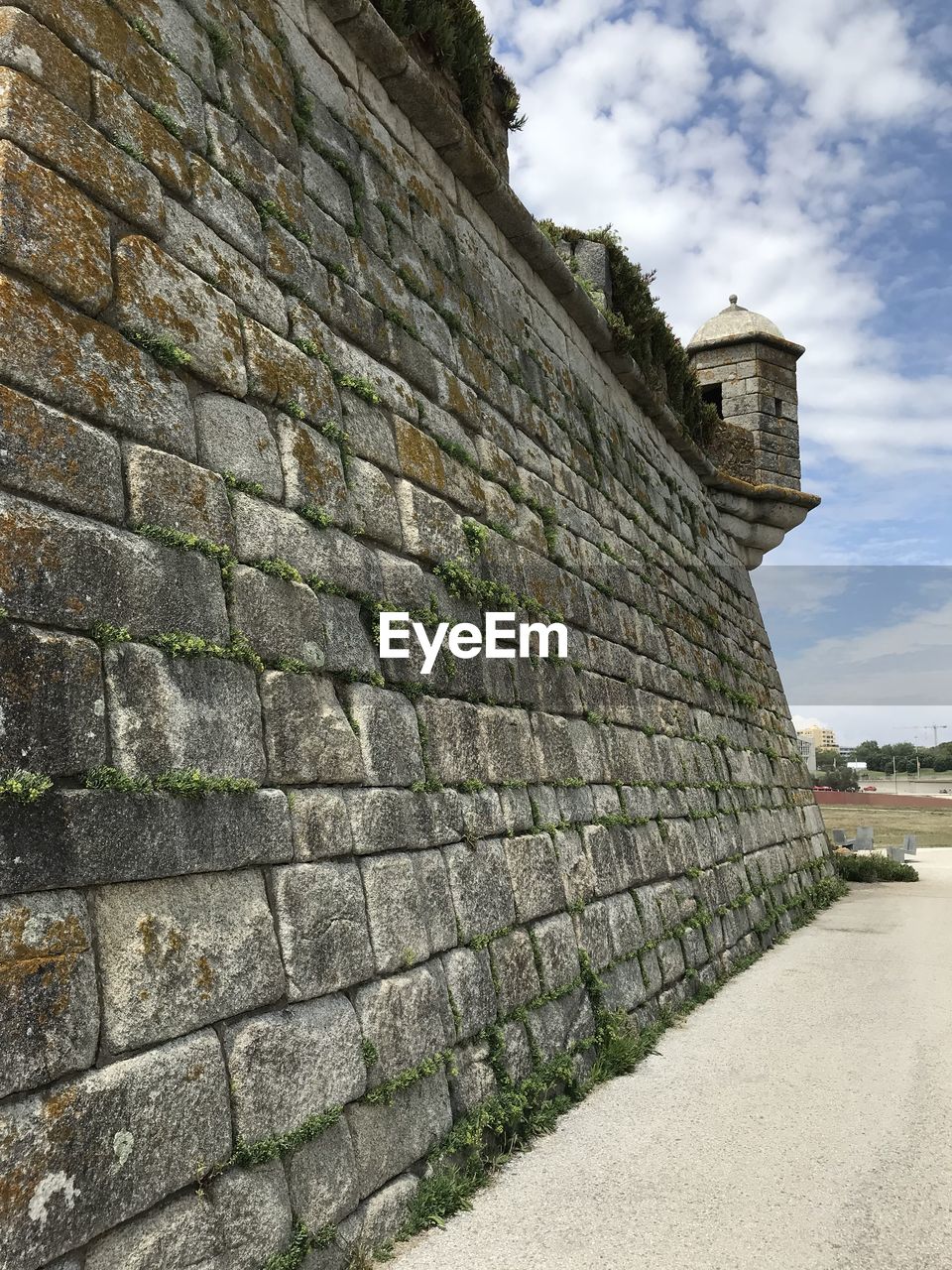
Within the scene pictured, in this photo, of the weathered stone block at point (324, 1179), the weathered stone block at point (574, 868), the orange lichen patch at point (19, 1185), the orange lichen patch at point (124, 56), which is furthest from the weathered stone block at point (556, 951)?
the orange lichen patch at point (124, 56)

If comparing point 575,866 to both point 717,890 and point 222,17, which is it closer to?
point 717,890

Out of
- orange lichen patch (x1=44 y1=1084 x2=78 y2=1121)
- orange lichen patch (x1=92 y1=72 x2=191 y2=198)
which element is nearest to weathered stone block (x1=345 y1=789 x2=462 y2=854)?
orange lichen patch (x1=44 y1=1084 x2=78 y2=1121)

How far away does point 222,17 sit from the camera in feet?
12.0

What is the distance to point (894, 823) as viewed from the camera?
3762cm

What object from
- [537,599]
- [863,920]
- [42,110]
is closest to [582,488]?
[537,599]

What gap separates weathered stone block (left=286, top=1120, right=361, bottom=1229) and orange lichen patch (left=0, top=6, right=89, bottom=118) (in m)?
2.96

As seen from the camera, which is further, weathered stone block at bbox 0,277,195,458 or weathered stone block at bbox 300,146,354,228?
weathered stone block at bbox 300,146,354,228

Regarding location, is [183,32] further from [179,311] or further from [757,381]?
[757,381]

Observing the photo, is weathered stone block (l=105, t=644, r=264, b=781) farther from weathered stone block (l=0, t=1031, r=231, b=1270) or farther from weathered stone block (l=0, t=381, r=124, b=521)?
weathered stone block (l=0, t=1031, r=231, b=1270)

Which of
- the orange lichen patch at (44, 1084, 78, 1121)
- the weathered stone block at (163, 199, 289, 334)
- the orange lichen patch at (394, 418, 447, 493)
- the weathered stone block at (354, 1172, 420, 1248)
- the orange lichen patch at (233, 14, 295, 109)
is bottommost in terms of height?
the weathered stone block at (354, 1172, 420, 1248)

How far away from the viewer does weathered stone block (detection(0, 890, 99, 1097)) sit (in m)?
2.08

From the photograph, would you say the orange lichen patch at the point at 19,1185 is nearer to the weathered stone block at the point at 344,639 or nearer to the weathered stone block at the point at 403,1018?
the weathered stone block at the point at 403,1018

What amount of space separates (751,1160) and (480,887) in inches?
56.4

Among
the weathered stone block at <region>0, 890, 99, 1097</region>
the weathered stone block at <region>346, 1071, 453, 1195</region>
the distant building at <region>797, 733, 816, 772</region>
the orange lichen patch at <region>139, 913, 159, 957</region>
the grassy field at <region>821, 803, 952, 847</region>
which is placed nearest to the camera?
the weathered stone block at <region>0, 890, 99, 1097</region>
